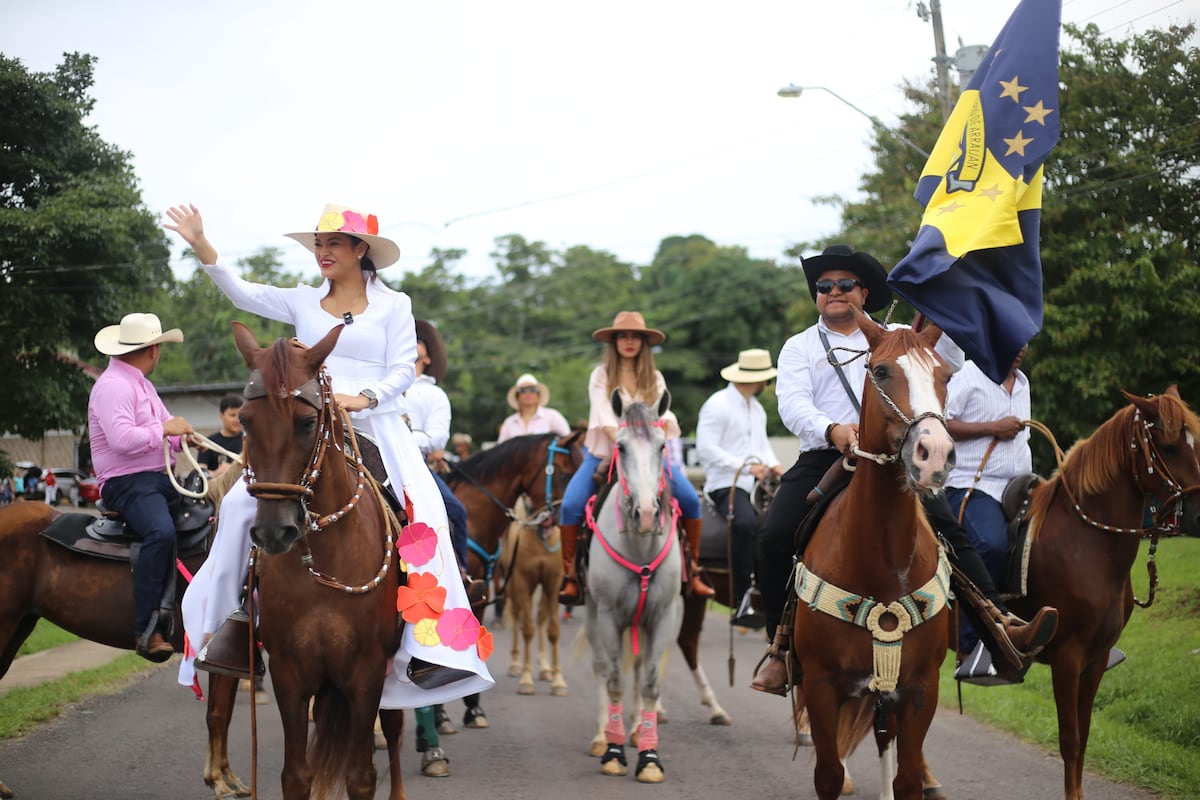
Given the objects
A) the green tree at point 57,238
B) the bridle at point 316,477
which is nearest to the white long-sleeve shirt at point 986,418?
the bridle at point 316,477

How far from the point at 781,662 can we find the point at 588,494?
340cm

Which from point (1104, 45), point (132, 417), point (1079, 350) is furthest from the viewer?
point (1079, 350)

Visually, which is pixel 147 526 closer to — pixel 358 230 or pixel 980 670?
pixel 358 230

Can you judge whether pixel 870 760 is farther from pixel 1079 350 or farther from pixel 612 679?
pixel 1079 350

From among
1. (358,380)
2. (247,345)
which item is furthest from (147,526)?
(247,345)

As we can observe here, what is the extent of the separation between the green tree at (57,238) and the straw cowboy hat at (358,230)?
5.63 metres

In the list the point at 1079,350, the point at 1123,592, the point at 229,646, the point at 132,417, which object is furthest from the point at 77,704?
Answer: the point at 1079,350

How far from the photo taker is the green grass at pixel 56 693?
916 cm

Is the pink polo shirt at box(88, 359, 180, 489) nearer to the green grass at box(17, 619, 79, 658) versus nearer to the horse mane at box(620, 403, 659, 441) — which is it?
the horse mane at box(620, 403, 659, 441)

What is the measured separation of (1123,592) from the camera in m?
7.11

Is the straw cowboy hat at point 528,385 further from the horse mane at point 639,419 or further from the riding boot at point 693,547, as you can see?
the horse mane at point 639,419

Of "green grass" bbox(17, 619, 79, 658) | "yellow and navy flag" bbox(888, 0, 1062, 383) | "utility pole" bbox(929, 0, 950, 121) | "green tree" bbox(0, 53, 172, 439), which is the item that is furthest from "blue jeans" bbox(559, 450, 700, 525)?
"utility pole" bbox(929, 0, 950, 121)

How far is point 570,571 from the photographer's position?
30.6 feet

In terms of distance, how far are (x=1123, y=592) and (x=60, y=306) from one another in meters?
11.4
